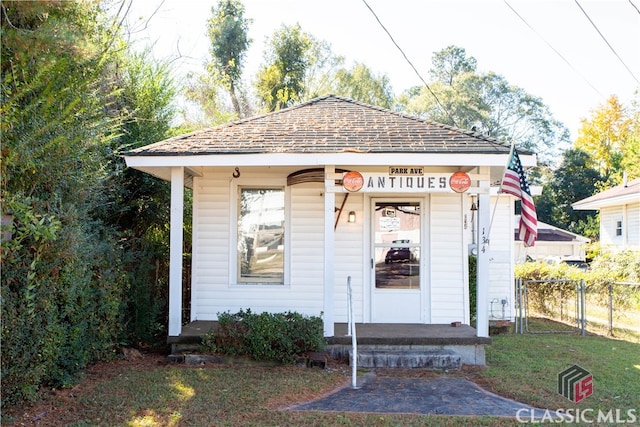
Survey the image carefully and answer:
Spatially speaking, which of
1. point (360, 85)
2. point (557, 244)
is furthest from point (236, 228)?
point (557, 244)

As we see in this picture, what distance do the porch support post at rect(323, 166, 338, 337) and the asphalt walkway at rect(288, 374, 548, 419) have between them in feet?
4.02

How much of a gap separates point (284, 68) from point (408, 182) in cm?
2040

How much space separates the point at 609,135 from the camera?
3878 cm

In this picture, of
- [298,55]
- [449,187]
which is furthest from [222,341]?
[298,55]

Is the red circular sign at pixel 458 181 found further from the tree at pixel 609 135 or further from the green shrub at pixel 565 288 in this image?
the tree at pixel 609 135

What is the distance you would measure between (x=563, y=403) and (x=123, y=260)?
618cm

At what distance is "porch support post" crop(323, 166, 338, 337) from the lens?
780 centimetres

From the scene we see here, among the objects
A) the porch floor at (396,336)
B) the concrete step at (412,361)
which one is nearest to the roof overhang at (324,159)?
the porch floor at (396,336)

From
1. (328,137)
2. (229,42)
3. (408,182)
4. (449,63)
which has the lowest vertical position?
(408,182)

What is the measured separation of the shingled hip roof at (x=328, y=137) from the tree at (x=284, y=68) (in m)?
16.5

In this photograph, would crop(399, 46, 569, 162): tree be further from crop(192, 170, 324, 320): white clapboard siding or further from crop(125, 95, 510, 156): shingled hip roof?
crop(192, 170, 324, 320): white clapboard siding

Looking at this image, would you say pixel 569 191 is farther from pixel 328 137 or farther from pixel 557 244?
pixel 328 137

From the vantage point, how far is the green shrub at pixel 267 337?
287 inches

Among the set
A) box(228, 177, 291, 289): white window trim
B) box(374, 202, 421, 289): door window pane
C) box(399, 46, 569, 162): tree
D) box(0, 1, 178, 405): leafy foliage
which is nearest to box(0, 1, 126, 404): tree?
box(0, 1, 178, 405): leafy foliage
